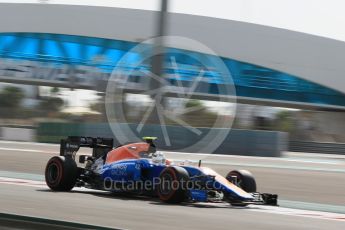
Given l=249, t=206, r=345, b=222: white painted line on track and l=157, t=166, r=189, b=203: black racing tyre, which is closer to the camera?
l=249, t=206, r=345, b=222: white painted line on track

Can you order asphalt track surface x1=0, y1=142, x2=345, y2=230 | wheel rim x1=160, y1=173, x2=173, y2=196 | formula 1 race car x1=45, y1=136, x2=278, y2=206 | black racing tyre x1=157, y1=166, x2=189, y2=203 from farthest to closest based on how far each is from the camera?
formula 1 race car x1=45, y1=136, x2=278, y2=206, wheel rim x1=160, y1=173, x2=173, y2=196, black racing tyre x1=157, y1=166, x2=189, y2=203, asphalt track surface x1=0, y1=142, x2=345, y2=230

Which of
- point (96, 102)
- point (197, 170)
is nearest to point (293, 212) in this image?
point (197, 170)

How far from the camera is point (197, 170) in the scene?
415 inches

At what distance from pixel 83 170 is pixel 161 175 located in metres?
2.18

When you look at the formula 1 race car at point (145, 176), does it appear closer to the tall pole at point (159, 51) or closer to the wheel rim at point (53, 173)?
the wheel rim at point (53, 173)

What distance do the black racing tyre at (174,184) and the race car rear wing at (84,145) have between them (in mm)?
2376

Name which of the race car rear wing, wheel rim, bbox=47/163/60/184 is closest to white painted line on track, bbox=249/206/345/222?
the race car rear wing

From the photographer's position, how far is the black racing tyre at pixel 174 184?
991cm

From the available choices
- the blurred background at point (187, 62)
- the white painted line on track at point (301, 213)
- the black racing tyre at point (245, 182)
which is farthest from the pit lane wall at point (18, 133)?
the white painted line on track at point (301, 213)

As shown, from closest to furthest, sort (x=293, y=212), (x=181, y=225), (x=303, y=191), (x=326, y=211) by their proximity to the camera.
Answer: (x=181, y=225)
(x=293, y=212)
(x=326, y=211)
(x=303, y=191)

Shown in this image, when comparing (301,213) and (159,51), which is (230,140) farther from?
(301,213)

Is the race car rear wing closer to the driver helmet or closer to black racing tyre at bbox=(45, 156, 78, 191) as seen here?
black racing tyre at bbox=(45, 156, 78, 191)

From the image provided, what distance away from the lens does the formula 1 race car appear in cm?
1011

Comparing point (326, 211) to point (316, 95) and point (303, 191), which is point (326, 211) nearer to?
point (303, 191)
